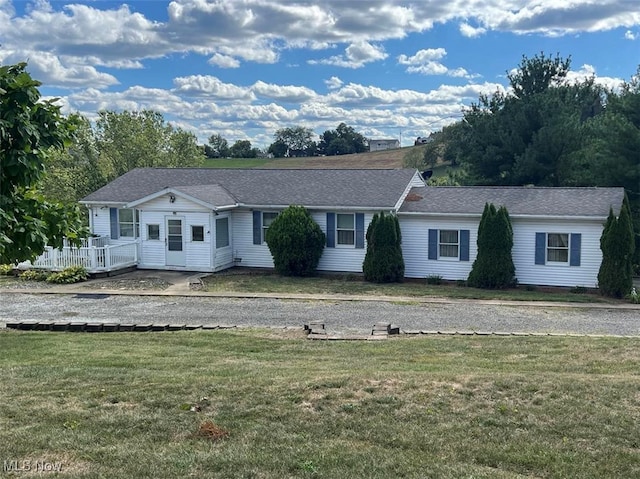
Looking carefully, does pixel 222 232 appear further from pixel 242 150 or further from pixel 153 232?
pixel 242 150

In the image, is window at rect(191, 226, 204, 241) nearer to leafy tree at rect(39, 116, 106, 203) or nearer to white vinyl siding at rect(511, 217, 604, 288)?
white vinyl siding at rect(511, 217, 604, 288)

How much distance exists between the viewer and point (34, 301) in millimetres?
17766

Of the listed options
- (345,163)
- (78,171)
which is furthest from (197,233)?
(345,163)

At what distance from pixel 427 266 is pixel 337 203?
3.87 metres

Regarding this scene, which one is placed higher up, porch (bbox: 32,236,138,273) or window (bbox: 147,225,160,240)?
window (bbox: 147,225,160,240)

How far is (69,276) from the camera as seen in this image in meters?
21.2

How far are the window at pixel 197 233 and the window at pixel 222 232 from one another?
59 cm

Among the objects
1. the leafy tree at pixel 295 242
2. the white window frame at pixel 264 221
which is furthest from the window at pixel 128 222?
the leafy tree at pixel 295 242

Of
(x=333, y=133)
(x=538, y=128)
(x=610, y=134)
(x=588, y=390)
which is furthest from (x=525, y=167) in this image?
(x=333, y=133)

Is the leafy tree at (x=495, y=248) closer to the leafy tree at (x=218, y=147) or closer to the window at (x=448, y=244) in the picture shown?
the window at (x=448, y=244)

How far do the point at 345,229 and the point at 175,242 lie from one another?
20.8 feet

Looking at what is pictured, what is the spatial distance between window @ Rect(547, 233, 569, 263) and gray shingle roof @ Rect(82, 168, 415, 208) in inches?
205

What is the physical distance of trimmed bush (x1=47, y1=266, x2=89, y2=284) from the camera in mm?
21078

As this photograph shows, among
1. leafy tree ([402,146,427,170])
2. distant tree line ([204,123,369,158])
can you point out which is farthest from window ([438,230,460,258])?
distant tree line ([204,123,369,158])
